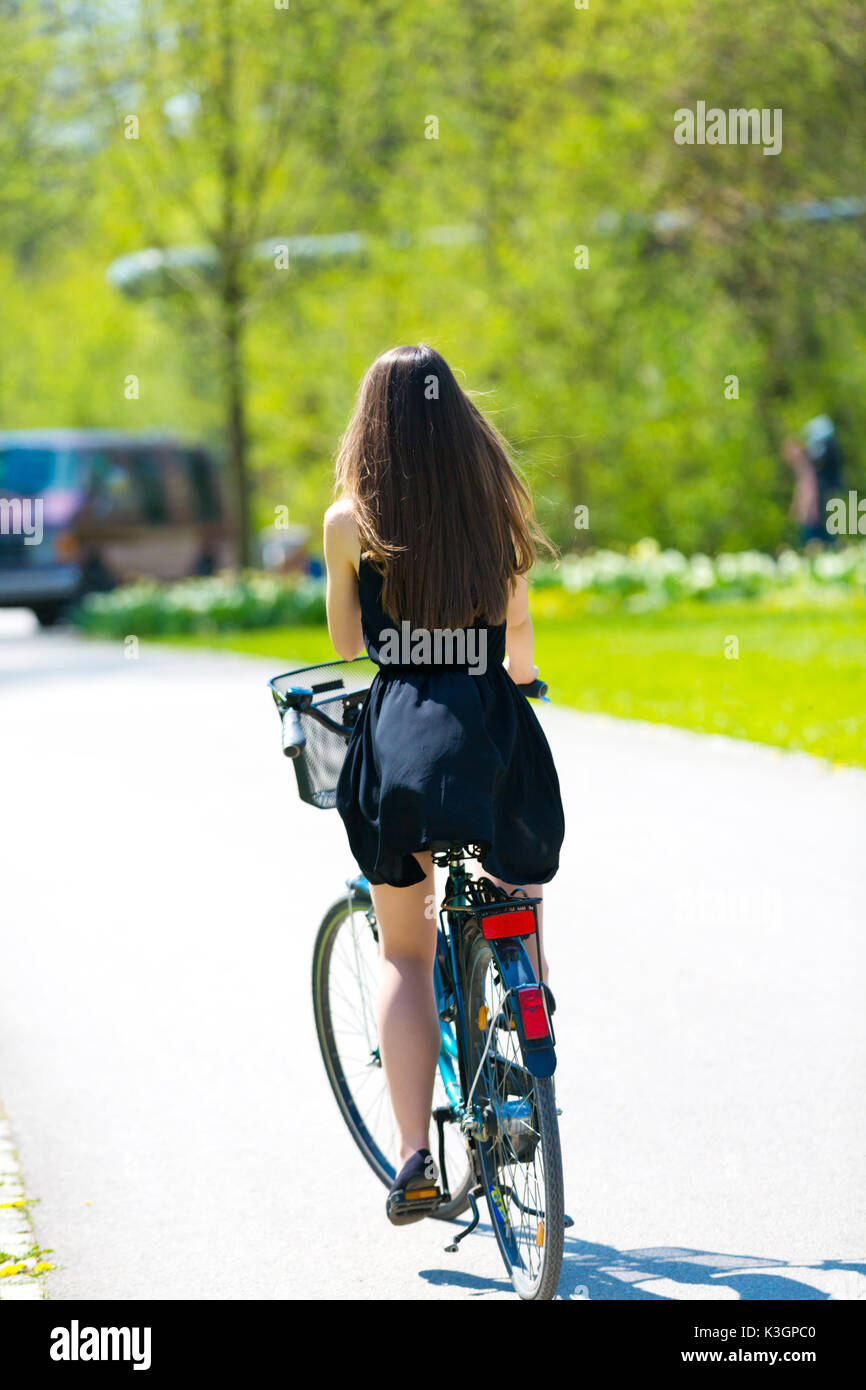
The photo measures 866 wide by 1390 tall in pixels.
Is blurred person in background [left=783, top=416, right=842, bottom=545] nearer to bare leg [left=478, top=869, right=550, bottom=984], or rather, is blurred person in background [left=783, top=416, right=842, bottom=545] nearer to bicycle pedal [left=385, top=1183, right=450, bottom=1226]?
bare leg [left=478, top=869, right=550, bottom=984]

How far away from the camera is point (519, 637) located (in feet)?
12.3

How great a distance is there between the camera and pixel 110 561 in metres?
23.0

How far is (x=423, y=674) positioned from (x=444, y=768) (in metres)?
0.21

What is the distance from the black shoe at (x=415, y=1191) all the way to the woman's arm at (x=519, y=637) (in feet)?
3.18

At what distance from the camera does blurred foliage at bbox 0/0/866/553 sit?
22.2 meters

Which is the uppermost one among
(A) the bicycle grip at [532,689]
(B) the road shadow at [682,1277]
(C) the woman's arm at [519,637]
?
(C) the woman's arm at [519,637]

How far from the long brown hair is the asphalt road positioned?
1365mm

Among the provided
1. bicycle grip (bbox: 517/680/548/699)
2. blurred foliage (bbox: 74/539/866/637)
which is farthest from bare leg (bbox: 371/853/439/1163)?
blurred foliage (bbox: 74/539/866/637)

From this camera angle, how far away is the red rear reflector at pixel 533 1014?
3.35 metres

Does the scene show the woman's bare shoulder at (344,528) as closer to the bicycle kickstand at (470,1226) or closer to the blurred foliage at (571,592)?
the bicycle kickstand at (470,1226)

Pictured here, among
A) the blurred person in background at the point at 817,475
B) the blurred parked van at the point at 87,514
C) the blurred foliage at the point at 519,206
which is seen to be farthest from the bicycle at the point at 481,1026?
the blurred person in background at the point at 817,475

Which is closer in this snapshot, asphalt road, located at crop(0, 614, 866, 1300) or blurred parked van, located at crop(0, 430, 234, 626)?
asphalt road, located at crop(0, 614, 866, 1300)
